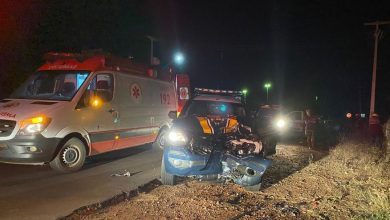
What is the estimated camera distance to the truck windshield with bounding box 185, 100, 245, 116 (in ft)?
33.0

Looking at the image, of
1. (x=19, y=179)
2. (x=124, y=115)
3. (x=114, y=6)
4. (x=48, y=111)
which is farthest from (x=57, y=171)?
(x=114, y=6)

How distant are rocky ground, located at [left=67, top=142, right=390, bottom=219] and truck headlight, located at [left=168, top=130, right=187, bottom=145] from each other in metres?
0.85

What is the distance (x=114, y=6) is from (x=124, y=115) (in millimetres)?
12100

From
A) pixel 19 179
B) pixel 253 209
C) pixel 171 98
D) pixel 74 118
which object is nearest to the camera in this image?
pixel 253 209

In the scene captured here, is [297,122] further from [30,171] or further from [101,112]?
[30,171]

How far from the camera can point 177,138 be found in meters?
7.91

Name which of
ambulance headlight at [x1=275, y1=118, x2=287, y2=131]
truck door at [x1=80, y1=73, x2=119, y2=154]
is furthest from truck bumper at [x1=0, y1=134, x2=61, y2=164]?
ambulance headlight at [x1=275, y1=118, x2=287, y2=131]

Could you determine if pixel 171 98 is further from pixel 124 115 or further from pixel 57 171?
pixel 57 171

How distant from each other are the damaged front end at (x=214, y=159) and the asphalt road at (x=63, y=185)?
1.10 m

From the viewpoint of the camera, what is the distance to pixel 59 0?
18703mm

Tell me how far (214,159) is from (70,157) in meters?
3.50

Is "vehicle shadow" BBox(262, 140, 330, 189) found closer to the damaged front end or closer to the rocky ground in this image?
the rocky ground

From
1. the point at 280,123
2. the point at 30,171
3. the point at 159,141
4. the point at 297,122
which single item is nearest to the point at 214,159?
the point at 30,171

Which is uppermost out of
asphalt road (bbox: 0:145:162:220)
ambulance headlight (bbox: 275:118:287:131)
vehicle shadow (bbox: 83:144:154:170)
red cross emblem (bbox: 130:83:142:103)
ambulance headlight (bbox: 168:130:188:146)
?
red cross emblem (bbox: 130:83:142:103)
